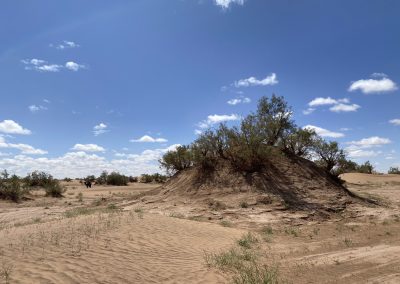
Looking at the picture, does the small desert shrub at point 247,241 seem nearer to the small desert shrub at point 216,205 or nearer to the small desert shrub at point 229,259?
the small desert shrub at point 229,259

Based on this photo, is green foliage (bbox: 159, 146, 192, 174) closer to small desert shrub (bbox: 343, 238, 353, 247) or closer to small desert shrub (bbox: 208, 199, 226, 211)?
small desert shrub (bbox: 208, 199, 226, 211)

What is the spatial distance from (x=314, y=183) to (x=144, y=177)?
4238 cm

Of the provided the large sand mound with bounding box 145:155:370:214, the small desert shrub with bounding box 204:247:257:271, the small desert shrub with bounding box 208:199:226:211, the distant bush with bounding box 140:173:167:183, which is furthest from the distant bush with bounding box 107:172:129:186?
the small desert shrub with bounding box 204:247:257:271

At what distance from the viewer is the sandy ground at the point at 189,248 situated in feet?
26.9

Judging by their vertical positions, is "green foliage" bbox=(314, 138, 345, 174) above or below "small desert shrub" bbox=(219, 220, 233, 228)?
above

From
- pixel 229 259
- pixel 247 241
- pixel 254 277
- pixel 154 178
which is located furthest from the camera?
pixel 154 178

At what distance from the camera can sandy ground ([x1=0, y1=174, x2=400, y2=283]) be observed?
8203 mm

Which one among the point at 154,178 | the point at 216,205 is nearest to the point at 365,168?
the point at 154,178

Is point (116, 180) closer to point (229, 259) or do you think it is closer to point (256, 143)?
point (256, 143)

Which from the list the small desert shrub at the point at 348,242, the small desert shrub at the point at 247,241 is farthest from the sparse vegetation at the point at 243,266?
the small desert shrub at the point at 348,242

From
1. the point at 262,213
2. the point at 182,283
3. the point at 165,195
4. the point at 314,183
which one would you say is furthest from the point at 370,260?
the point at 165,195

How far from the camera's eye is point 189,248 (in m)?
11.8

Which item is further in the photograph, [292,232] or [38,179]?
[38,179]

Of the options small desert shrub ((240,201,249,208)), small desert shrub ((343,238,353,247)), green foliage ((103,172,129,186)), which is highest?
green foliage ((103,172,129,186))
